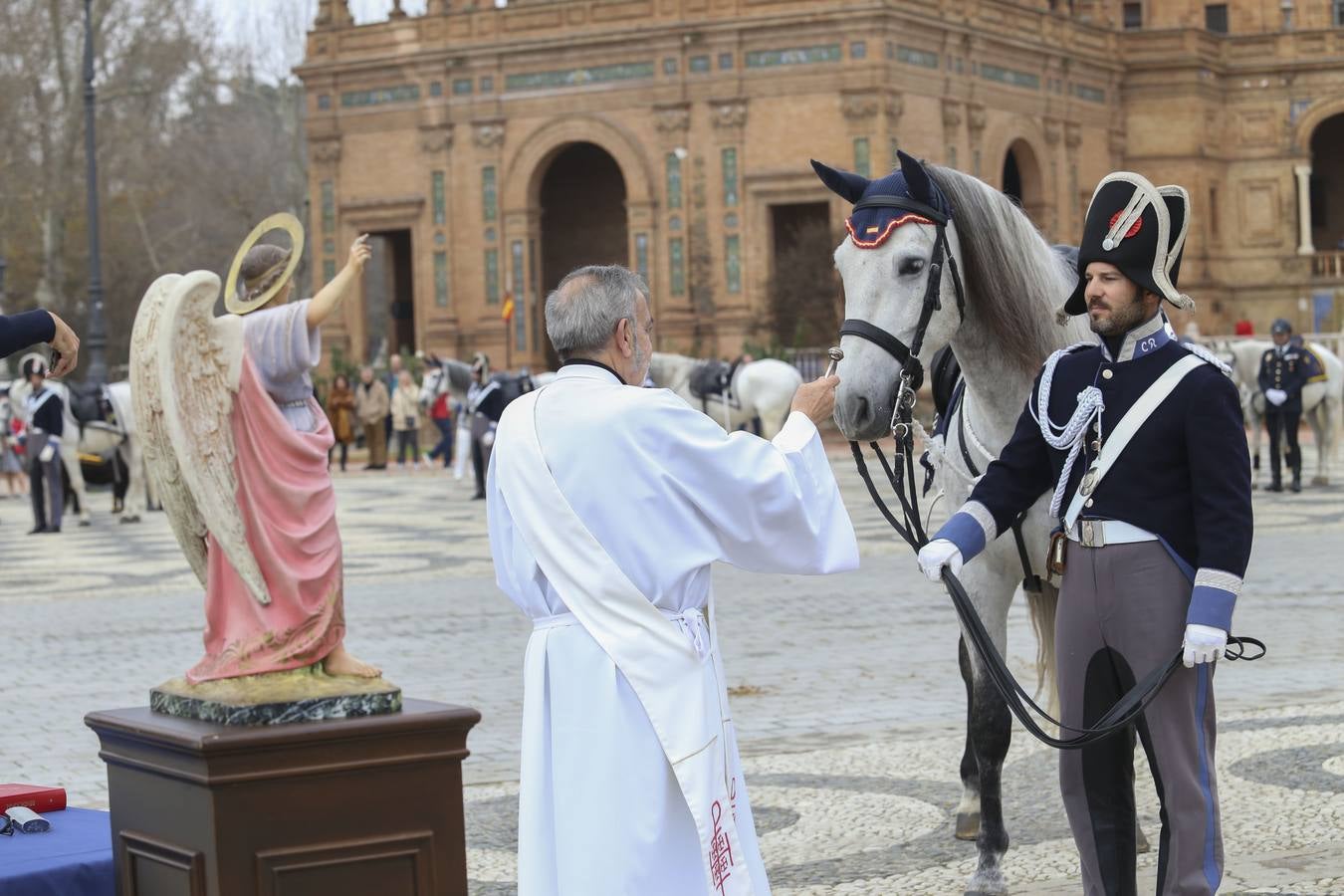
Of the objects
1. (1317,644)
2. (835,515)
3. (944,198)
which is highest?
(944,198)

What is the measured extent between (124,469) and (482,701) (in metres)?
18.5

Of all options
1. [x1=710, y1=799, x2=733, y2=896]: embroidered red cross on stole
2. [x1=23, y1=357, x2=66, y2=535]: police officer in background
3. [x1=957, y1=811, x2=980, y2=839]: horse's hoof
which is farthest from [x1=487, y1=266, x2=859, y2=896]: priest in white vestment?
[x1=23, y1=357, x2=66, y2=535]: police officer in background

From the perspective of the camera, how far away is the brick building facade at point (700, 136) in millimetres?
43406

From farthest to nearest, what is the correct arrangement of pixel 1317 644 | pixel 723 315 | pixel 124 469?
1. pixel 723 315
2. pixel 124 469
3. pixel 1317 644

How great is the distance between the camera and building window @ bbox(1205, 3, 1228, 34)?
60.0m

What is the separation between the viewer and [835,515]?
4.77 meters

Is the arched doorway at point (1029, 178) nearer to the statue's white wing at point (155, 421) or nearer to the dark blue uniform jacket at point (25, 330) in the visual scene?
the statue's white wing at point (155, 421)

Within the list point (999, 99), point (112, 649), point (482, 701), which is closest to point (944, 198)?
point (482, 701)

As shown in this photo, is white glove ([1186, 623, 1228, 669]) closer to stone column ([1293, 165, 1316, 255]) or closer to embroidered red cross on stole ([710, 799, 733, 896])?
embroidered red cross on stole ([710, 799, 733, 896])

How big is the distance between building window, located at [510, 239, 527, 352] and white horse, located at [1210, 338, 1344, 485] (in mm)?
22688

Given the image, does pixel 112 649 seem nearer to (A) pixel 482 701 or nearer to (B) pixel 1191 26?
(A) pixel 482 701

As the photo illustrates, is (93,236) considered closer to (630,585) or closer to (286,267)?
(286,267)

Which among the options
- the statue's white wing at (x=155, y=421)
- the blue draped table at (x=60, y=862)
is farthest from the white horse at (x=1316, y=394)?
the blue draped table at (x=60, y=862)

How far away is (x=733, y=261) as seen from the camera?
44000 millimetres
